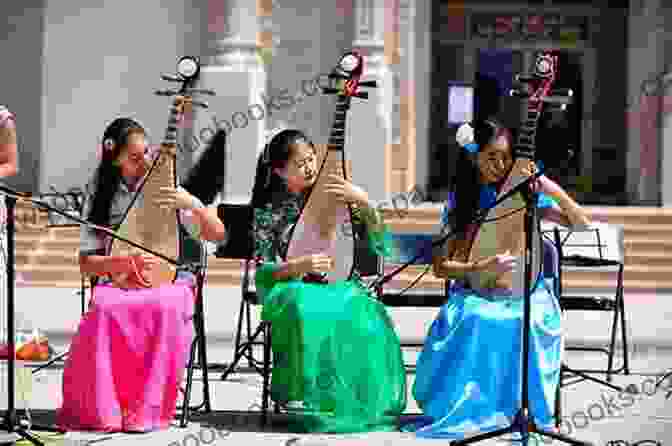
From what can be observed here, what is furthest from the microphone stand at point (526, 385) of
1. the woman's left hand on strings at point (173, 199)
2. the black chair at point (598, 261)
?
the black chair at point (598, 261)

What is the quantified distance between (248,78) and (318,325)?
391 inches

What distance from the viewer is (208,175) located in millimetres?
7000

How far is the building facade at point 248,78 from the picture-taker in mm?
16375

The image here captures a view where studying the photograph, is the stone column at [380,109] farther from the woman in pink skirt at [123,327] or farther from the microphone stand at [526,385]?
the microphone stand at [526,385]

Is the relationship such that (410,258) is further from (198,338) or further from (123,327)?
(123,327)

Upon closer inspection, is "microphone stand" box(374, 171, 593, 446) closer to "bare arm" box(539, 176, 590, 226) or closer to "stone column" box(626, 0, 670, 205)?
"bare arm" box(539, 176, 590, 226)

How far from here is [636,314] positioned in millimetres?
12516

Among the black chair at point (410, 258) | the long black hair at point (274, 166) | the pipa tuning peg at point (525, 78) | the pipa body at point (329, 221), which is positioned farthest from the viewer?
the black chair at point (410, 258)

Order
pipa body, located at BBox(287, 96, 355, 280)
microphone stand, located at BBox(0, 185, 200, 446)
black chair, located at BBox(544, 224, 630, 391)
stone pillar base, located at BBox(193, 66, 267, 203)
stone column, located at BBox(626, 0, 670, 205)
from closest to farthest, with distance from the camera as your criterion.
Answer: microphone stand, located at BBox(0, 185, 200, 446) → pipa body, located at BBox(287, 96, 355, 280) → black chair, located at BBox(544, 224, 630, 391) → stone pillar base, located at BBox(193, 66, 267, 203) → stone column, located at BBox(626, 0, 670, 205)

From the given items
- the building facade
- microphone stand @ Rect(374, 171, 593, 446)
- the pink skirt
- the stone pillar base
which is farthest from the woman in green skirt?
the stone pillar base

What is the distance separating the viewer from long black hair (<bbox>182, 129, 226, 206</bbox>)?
698cm

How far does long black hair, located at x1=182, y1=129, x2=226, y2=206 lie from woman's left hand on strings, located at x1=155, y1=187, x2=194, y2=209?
1.01ft

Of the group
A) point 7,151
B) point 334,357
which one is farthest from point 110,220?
point 334,357

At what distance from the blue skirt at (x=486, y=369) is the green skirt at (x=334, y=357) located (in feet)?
0.61
